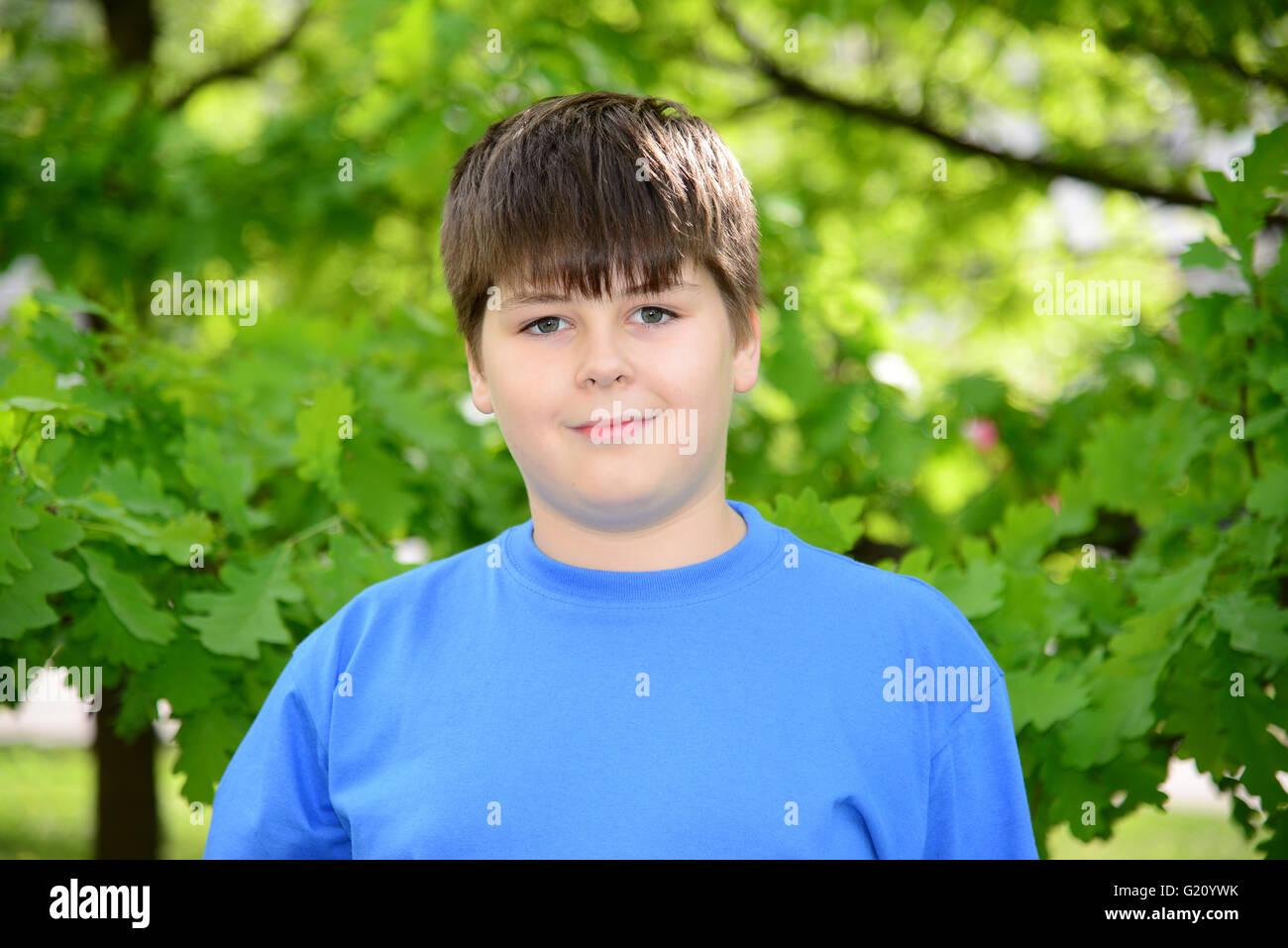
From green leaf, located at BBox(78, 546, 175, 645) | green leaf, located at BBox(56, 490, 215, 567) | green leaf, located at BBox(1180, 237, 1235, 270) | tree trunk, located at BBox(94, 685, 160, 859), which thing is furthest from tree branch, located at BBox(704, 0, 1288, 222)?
tree trunk, located at BBox(94, 685, 160, 859)

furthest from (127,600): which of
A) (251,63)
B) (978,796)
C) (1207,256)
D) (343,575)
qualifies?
(251,63)

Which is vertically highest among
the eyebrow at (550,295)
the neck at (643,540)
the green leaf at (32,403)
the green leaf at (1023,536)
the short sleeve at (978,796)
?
the green leaf at (32,403)

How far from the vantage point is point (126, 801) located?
4172 millimetres

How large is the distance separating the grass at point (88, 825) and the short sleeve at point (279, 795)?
4.36m

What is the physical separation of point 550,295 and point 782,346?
1.55 m

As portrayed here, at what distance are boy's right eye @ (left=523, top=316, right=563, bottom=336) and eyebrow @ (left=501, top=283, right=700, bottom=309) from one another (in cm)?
3

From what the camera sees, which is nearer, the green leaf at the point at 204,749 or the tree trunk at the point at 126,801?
the green leaf at the point at 204,749

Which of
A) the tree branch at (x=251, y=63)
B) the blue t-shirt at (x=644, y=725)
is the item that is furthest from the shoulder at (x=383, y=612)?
the tree branch at (x=251, y=63)

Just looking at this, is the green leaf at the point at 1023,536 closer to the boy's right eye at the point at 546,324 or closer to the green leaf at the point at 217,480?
the boy's right eye at the point at 546,324

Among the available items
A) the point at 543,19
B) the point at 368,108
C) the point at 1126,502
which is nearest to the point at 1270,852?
the point at 1126,502

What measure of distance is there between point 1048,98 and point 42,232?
3846 millimetres

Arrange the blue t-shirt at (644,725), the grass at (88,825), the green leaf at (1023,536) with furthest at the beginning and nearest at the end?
the grass at (88,825)
the green leaf at (1023,536)
the blue t-shirt at (644,725)

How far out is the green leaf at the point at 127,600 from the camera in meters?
1.86

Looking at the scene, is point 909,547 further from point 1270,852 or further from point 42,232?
point 42,232
